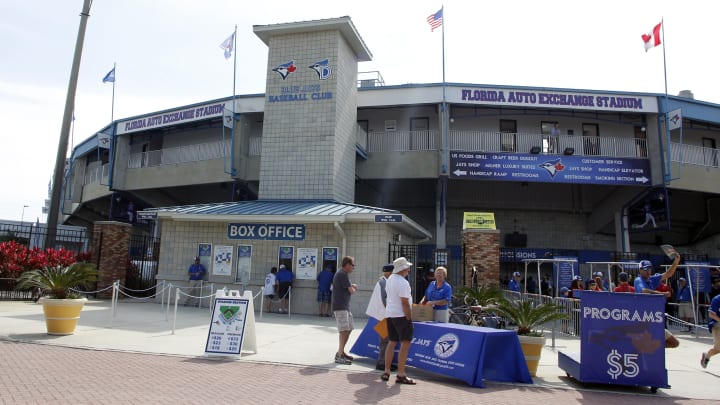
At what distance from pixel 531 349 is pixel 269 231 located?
33.5 ft

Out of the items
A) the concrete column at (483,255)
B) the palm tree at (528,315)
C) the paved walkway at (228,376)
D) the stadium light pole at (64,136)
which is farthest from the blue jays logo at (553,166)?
the stadium light pole at (64,136)

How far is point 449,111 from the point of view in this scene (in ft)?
76.2

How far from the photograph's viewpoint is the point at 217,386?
6512mm

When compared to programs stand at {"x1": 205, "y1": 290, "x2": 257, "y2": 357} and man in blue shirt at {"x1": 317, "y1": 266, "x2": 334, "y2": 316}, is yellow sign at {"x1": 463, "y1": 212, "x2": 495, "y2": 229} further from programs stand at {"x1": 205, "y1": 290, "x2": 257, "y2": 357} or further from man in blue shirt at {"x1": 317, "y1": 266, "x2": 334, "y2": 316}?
programs stand at {"x1": 205, "y1": 290, "x2": 257, "y2": 357}

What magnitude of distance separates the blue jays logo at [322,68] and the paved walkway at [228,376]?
33.8 feet

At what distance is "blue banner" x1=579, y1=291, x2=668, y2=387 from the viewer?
712 centimetres

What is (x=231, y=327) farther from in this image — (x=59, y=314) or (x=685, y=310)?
(x=685, y=310)

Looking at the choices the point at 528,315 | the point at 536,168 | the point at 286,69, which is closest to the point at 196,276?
the point at 286,69

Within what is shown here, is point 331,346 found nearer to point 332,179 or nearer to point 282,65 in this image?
point 332,179

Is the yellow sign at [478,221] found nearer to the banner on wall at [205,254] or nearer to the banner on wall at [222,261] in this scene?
the banner on wall at [222,261]

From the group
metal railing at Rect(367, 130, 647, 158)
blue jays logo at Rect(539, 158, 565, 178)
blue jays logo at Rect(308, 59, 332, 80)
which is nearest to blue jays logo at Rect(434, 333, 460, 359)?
blue jays logo at Rect(308, 59, 332, 80)

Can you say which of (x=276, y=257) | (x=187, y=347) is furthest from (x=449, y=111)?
(x=187, y=347)

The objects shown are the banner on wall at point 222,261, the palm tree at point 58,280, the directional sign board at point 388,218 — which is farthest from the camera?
the banner on wall at point 222,261

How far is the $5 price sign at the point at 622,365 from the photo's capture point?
7148 millimetres
